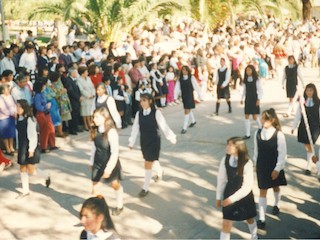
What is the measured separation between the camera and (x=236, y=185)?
18.7 ft

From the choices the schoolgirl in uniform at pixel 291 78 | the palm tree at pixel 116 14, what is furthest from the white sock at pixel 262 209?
the palm tree at pixel 116 14

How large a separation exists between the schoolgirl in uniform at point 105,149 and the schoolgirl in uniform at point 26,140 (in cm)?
135

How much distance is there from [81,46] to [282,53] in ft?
29.0

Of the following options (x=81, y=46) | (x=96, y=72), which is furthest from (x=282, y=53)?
(x=96, y=72)

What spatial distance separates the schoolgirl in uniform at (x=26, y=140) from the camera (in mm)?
7758

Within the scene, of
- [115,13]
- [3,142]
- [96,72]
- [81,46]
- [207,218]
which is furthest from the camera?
[115,13]

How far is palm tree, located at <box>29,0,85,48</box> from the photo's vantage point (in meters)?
18.2

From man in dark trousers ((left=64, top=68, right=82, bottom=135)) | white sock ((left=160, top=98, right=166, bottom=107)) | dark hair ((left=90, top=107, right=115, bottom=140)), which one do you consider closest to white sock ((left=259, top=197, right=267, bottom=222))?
dark hair ((left=90, top=107, right=115, bottom=140))

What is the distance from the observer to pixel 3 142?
10.4 m

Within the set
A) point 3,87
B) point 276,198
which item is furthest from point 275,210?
point 3,87

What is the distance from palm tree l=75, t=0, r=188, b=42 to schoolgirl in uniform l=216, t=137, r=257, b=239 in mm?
13794

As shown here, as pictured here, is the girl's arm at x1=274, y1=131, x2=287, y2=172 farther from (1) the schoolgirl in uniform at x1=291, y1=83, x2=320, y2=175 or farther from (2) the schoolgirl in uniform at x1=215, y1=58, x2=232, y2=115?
(2) the schoolgirl in uniform at x1=215, y1=58, x2=232, y2=115

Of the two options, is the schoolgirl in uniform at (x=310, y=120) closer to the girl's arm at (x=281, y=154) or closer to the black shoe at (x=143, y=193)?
the girl's arm at (x=281, y=154)

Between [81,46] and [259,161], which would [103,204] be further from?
[81,46]
